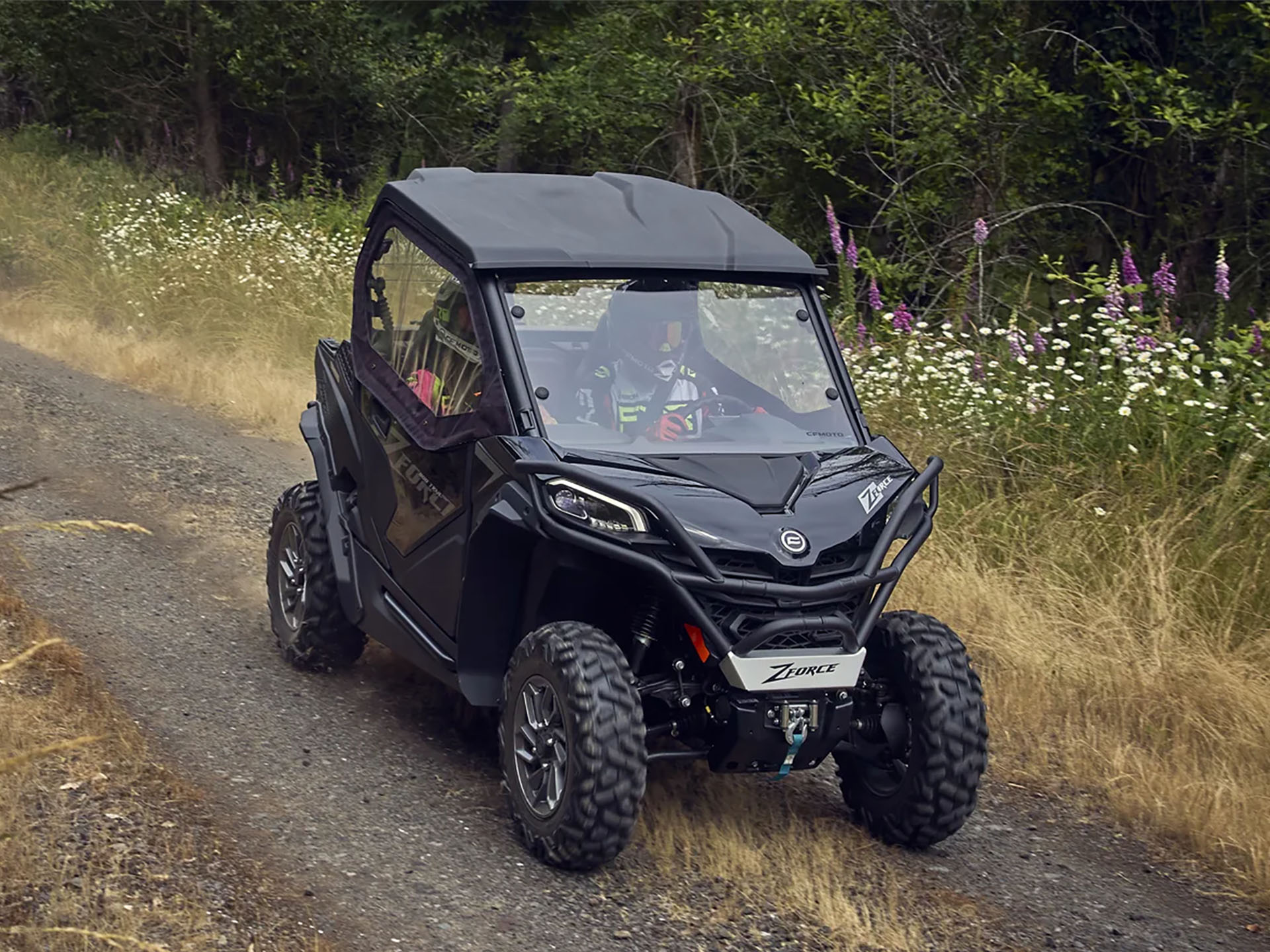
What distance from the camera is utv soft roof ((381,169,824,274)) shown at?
16.3 feet

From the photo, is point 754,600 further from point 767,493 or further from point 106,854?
point 106,854

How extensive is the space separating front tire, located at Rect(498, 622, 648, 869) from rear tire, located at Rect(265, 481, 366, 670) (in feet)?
5.58

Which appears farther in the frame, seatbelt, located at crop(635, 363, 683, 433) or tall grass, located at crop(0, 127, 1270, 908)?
tall grass, located at crop(0, 127, 1270, 908)

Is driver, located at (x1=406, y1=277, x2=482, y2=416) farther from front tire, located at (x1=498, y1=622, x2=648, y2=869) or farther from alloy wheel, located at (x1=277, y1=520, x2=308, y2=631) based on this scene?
alloy wheel, located at (x1=277, y1=520, x2=308, y2=631)

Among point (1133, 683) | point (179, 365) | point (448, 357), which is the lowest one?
point (179, 365)

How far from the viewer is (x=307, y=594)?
609 centimetres

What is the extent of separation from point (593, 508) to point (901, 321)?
203 inches

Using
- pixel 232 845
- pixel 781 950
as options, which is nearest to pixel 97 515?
pixel 232 845

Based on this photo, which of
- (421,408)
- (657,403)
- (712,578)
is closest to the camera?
(712,578)

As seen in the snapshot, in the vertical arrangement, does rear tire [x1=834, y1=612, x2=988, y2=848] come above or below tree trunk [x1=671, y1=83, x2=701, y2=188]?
below

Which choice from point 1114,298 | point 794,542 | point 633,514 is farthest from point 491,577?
point 1114,298

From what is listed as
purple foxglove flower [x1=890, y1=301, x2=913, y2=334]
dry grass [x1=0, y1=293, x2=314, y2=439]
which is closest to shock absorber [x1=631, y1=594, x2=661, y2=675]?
purple foxglove flower [x1=890, y1=301, x2=913, y2=334]

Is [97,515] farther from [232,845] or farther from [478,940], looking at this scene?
[478,940]

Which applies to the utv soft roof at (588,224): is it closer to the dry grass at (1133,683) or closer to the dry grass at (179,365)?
the dry grass at (1133,683)
